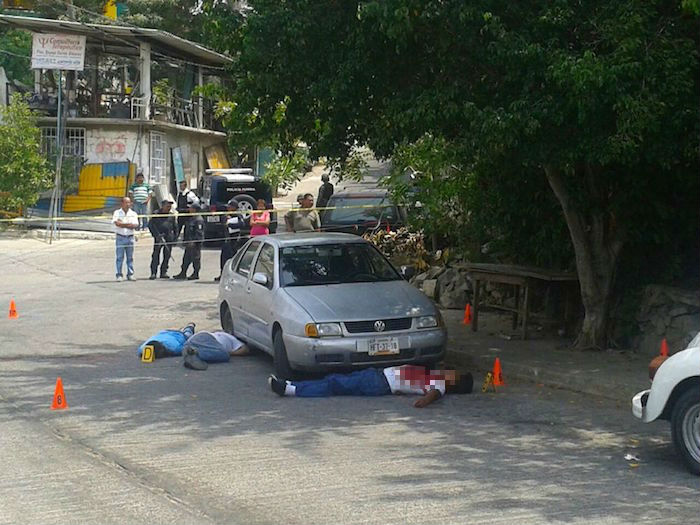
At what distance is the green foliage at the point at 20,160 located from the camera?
29.8m

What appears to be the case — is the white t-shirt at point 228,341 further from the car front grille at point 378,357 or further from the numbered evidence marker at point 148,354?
the car front grille at point 378,357

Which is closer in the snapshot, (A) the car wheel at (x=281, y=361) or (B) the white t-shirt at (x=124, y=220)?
(A) the car wheel at (x=281, y=361)

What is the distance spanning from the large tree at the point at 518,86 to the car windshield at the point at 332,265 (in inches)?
46.7

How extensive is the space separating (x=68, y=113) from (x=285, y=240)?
74.5 feet

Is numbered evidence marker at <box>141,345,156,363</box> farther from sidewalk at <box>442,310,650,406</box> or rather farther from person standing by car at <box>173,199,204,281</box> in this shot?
person standing by car at <box>173,199,204,281</box>

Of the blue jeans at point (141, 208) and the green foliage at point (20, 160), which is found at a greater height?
the green foliage at point (20, 160)

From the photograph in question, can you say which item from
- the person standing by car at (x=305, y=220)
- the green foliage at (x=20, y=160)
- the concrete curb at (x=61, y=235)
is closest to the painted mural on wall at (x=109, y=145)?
the green foliage at (x=20, y=160)

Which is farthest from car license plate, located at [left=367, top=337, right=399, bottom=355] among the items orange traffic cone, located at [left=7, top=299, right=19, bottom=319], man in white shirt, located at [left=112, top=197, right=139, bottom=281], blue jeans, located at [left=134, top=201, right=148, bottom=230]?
blue jeans, located at [left=134, top=201, right=148, bottom=230]

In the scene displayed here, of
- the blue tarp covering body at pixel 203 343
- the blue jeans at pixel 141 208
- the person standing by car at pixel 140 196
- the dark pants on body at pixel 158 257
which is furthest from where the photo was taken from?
the blue jeans at pixel 141 208

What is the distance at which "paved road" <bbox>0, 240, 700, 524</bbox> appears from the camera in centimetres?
666

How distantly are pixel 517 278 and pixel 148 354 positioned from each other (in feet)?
15.7

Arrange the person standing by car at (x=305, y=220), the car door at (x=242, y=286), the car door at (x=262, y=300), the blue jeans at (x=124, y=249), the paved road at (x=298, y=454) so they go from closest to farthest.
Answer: the paved road at (x=298, y=454) → the car door at (x=262, y=300) → the car door at (x=242, y=286) → the person standing by car at (x=305, y=220) → the blue jeans at (x=124, y=249)

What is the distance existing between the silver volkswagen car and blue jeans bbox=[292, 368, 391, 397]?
33cm

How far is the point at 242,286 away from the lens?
1302 centimetres
